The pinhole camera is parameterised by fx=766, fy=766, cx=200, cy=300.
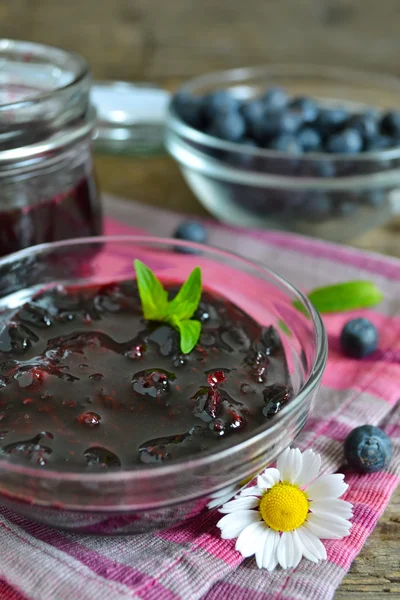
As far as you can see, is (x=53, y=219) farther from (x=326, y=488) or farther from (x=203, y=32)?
(x=203, y=32)

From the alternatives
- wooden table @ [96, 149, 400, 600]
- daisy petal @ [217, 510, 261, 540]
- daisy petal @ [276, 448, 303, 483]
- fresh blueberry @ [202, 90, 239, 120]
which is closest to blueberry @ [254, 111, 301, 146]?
fresh blueberry @ [202, 90, 239, 120]

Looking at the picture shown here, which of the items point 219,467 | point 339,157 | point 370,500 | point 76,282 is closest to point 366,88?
point 339,157

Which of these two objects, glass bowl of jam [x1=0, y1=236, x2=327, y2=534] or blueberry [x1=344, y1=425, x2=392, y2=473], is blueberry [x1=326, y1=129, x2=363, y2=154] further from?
blueberry [x1=344, y1=425, x2=392, y2=473]

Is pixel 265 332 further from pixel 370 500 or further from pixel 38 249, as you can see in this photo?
pixel 38 249

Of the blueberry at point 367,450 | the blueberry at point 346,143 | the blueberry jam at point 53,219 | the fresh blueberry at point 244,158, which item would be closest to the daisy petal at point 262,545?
the blueberry at point 367,450

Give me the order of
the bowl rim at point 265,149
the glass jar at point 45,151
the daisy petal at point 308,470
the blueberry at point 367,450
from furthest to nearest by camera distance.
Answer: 1. the bowl rim at point 265,149
2. the glass jar at point 45,151
3. the blueberry at point 367,450
4. the daisy petal at point 308,470

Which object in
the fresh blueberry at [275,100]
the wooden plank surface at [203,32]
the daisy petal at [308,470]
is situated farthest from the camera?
the wooden plank surface at [203,32]

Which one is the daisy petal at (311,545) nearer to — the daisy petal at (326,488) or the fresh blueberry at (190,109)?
the daisy petal at (326,488)
